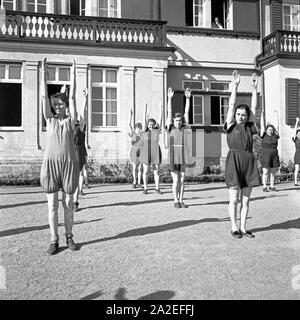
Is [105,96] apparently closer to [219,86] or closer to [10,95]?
[10,95]

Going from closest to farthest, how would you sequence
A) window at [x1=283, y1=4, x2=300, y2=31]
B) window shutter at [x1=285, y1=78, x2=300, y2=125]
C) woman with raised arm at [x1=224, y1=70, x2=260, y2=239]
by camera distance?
woman with raised arm at [x1=224, y1=70, x2=260, y2=239] → window shutter at [x1=285, y1=78, x2=300, y2=125] → window at [x1=283, y1=4, x2=300, y2=31]

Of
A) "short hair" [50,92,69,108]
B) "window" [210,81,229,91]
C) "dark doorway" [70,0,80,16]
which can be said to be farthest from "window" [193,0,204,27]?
"short hair" [50,92,69,108]

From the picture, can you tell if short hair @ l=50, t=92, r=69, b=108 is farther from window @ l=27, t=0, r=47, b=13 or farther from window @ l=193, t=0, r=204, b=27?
window @ l=193, t=0, r=204, b=27

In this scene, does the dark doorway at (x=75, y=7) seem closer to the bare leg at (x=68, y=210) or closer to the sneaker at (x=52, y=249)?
the bare leg at (x=68, y=210)

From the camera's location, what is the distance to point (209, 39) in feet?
44.8

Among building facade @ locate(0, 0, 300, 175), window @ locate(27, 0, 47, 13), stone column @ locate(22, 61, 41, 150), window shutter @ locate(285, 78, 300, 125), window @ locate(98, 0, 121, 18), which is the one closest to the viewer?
stone column @ locate(22, 61, 41, 150)

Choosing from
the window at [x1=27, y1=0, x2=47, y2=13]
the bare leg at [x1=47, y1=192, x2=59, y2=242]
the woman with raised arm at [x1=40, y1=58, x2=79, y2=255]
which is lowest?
the bare leg at [x1=47, y1=192, x2=59, y2=242]

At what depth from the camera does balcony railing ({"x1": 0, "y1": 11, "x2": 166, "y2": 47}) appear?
423 inches

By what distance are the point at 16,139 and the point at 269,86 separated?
348 inches

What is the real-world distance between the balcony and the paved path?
8.89 metres

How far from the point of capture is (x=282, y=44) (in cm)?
1337

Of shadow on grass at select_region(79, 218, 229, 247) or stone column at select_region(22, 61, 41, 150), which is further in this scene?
stone column at select_region(22, 61, 41, 150)

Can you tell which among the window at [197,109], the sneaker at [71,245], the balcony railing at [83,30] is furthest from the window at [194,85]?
the sneaker at [71,245]
